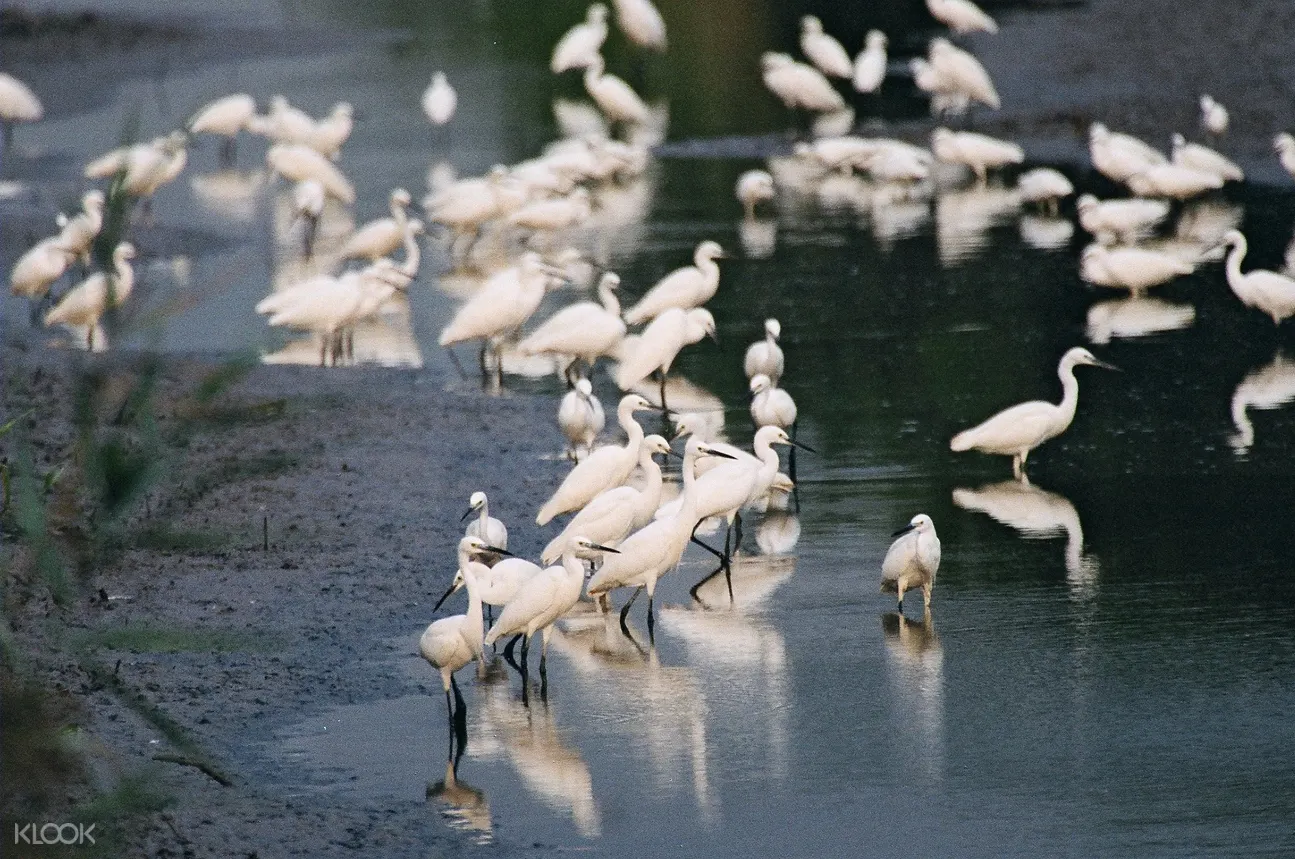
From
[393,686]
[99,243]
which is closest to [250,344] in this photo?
[99,243]

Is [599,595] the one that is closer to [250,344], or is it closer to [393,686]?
[393,686]

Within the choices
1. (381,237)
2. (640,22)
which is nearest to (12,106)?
(381,237)

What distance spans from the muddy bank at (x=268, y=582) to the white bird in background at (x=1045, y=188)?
27.4 feet

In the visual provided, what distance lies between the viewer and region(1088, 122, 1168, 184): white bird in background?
20641mm

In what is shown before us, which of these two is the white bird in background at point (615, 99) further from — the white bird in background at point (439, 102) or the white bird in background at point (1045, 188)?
the white bird in background at point (1045, 188)

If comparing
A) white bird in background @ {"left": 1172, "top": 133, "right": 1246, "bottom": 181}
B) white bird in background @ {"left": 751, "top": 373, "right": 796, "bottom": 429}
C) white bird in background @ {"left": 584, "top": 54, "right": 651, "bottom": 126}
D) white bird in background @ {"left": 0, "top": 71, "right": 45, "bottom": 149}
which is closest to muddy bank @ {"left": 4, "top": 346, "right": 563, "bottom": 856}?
white bird in background @ {"left": 751, "top": 373, "right": 796, "bottom": 429}

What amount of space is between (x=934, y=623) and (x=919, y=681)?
84 cm

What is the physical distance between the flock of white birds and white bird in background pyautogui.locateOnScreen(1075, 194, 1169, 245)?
0.07 ft

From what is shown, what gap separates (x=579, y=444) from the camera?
11.8 m

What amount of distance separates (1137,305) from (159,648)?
14.3 metres

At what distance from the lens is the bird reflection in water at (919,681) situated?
7.44 metres

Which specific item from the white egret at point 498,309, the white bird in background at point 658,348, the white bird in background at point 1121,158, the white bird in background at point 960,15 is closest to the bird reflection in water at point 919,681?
the white bird in background at point 658,348

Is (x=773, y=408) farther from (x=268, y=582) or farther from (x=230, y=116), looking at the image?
(x=230, y=116)

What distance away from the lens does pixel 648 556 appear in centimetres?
864
